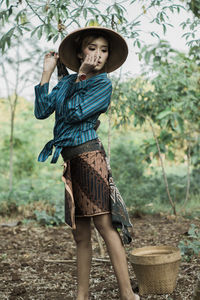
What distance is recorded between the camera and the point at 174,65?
4.36 metres

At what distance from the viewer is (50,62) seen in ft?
7.26

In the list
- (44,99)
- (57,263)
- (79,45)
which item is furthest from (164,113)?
(44,99)

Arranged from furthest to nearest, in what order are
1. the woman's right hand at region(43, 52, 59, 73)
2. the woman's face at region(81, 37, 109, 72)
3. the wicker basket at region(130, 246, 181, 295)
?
the wicker basket at region(130, 246, 181, 295), the woman's right hand at region(43, 52, 59, 73), the woman's face at region(81, 37, 109, 72)

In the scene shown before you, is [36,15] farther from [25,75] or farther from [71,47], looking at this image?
[25,75]

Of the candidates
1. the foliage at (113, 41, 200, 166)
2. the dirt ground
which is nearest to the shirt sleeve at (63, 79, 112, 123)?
the dirt ground

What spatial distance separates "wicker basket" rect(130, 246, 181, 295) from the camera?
2.29 m

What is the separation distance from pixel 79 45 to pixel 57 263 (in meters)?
1.84

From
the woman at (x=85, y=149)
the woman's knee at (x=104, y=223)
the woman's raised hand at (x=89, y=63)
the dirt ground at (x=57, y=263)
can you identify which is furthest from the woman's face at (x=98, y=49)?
the dirt ground at (x=57, y=263)

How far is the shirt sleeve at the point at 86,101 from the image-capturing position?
6.33ft

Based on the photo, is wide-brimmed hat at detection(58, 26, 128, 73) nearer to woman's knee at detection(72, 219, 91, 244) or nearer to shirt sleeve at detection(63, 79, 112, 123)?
shirt sleeve at detection(63, 79, 112, 123)

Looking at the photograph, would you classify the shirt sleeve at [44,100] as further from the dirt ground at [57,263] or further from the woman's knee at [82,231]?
the dirt ground at [57,263]

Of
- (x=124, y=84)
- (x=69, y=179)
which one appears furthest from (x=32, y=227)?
(x=69, y=179)

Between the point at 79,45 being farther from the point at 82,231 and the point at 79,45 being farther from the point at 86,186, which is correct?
the point at 82,231

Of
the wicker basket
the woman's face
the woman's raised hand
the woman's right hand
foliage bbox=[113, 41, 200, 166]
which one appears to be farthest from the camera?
foliage bbox=[113, 41, 200, 166]
